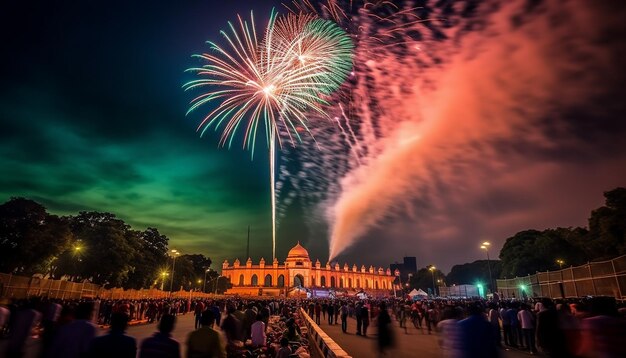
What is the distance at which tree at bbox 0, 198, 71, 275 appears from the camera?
37.0 meters

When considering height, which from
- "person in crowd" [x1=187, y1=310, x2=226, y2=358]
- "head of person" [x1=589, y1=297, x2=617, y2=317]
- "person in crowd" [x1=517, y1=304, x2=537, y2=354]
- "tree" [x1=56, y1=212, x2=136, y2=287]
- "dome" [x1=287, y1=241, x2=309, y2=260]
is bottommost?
"person in crowd" [x1=517, y1=304, x2=537, y2=354]

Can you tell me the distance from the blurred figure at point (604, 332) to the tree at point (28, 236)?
152 feet

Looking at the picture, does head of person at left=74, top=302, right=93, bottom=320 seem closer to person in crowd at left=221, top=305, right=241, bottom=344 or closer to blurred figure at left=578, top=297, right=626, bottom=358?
person in crowd at left=221, top=305, right=241, bottom=344

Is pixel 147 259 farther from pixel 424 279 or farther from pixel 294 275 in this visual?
pixel 424 279

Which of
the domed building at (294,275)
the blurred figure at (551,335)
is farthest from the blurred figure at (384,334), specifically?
the domed building at (294,275)

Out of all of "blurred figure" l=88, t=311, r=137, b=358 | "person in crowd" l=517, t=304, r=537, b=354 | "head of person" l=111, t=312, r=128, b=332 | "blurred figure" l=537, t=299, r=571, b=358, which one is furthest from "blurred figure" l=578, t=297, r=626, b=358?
"person in crowd" l=517, t=304, r=537, b=354

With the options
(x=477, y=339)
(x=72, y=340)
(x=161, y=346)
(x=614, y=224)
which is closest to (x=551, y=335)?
(x=477, y=339)

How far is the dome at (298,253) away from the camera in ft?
481

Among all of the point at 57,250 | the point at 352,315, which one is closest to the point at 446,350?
the point at 352,315

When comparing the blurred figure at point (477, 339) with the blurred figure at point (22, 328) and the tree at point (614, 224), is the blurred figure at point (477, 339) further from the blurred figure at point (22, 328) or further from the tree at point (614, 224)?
the tree at point (614, 224)

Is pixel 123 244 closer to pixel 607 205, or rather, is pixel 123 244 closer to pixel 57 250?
pixel 57 250

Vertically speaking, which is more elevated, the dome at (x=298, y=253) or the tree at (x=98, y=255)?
the dome at (x=298, y=253)

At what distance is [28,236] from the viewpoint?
37438 mm

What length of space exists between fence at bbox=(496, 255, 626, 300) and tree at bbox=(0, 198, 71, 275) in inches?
1852
